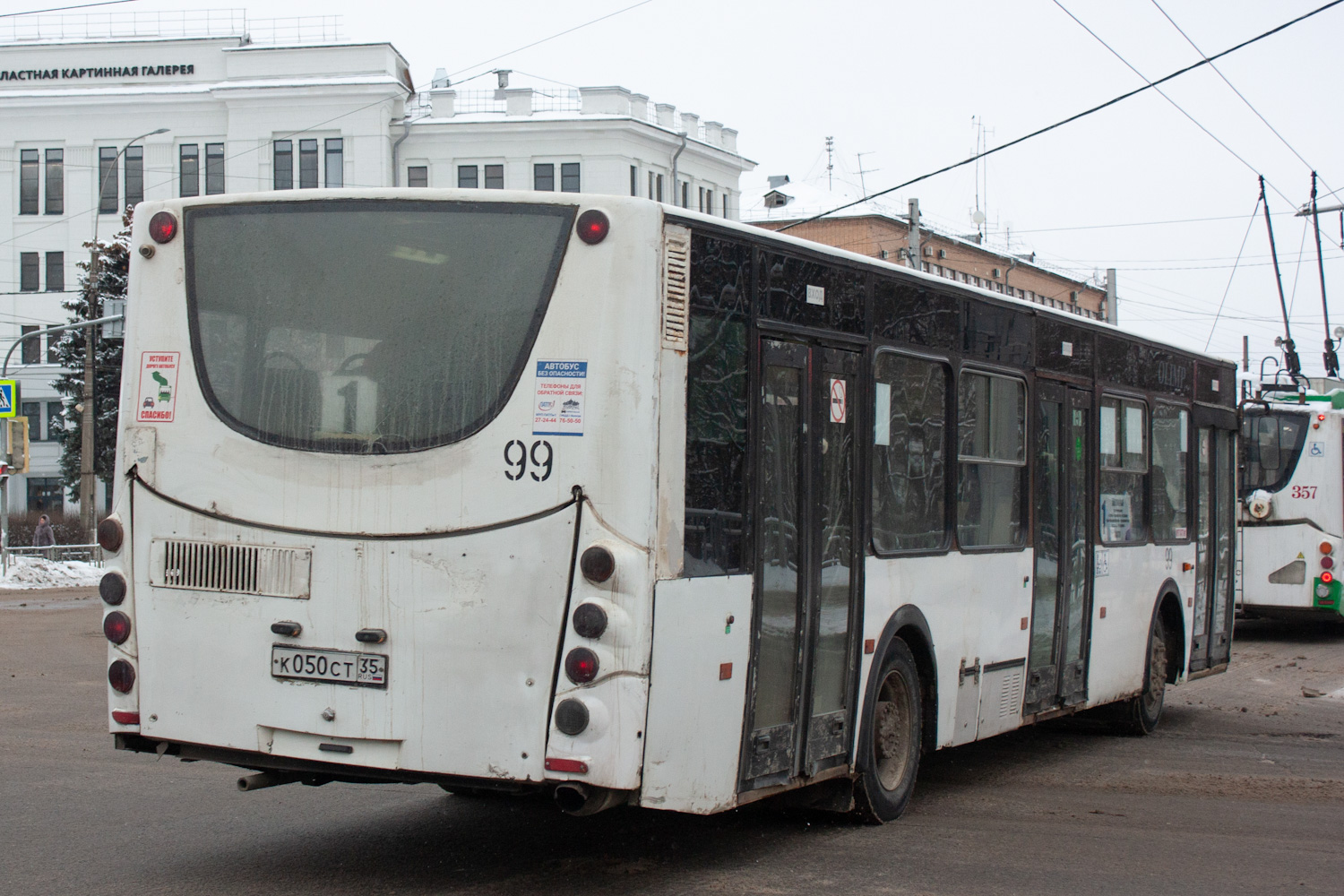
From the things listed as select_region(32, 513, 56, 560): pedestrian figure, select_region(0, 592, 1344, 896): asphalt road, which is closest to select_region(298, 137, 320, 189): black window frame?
select_region(32, 513, 56, 560): pedestrian figure

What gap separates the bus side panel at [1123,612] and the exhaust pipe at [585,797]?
554 centimetres

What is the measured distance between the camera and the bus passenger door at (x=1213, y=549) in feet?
41.3

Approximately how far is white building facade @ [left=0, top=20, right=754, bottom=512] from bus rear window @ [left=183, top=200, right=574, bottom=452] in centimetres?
5622

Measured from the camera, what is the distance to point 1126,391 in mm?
11117

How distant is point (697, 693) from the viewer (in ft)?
20.0

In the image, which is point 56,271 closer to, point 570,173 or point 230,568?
point 570,173

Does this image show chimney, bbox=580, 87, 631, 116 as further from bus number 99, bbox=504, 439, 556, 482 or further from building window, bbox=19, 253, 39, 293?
bus number 99, bbox=504, 439, 556, 482

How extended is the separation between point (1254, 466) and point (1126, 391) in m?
10.3

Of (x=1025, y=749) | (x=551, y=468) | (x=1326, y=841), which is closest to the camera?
(x=551, y=468)

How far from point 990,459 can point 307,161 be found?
5825cm

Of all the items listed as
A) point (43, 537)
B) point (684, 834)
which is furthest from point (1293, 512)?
point (43, 537)

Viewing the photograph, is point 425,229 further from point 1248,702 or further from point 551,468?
point 1248,702

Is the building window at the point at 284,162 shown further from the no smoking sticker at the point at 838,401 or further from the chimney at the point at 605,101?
the no smoking sticker at the point at 838,401

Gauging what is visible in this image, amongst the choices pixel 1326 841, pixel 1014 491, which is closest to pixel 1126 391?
pixel 1014 491
